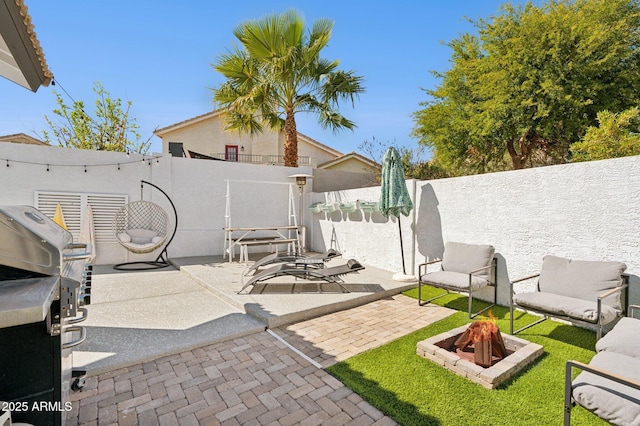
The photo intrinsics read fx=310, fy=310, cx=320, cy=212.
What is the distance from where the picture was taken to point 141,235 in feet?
26.9

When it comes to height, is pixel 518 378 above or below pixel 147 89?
below

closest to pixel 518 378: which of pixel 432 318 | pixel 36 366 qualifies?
pixel 432 318

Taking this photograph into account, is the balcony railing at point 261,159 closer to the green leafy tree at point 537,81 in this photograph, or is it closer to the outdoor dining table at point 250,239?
the green leafy tree at point 537,81

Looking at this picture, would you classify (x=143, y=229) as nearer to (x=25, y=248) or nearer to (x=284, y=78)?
(x=284, y=78)

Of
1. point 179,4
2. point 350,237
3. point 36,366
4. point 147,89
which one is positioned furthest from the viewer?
point 147,89

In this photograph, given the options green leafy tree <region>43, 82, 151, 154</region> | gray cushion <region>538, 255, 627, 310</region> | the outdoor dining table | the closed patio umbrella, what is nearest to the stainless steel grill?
gray cushion <region>538, 255, 627, 310</region>

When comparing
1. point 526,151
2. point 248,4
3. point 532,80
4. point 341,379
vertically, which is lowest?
point 341,379

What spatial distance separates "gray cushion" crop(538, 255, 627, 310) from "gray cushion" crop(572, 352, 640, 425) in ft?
5.90

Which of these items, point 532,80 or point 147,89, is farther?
point 147,89

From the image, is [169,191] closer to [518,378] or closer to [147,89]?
[147,89]

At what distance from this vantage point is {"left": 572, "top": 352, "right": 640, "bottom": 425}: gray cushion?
74.8 inches

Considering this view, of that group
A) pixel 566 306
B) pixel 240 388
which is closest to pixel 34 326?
pixel 240 388

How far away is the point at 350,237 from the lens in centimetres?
889

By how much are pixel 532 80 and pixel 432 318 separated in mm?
9788
